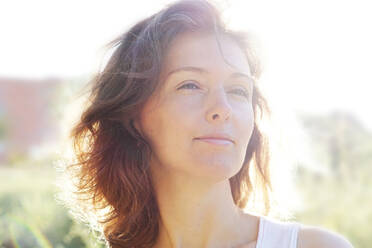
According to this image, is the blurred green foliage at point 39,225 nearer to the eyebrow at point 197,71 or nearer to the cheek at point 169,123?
the cheek at point 169,123

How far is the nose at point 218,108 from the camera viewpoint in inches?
83.1

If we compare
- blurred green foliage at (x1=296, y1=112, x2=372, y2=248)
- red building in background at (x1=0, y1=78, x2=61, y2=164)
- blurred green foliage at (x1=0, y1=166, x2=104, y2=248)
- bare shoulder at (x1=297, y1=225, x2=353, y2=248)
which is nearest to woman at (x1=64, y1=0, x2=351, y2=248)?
bare shoulder at (x1=297, y1=225, x2=353, y2=248)

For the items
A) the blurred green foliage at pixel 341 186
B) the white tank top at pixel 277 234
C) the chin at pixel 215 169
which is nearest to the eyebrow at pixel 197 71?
the chin at pixel 215 169

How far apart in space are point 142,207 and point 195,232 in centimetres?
28

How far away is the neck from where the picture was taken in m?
2.27

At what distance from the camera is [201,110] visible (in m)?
2.16

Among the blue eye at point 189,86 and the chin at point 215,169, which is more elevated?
the blue eye at point 189,86

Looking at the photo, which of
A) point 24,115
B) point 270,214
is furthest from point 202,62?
point 24,115

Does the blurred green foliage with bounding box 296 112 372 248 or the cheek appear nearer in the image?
the cheek

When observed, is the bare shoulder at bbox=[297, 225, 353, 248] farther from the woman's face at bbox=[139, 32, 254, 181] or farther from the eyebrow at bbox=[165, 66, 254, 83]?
the eyebrow at bbox=[165, 66, 254, 83]

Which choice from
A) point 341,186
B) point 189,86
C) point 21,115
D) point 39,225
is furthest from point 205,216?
point 21,115

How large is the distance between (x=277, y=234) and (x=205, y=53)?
79 centimetres

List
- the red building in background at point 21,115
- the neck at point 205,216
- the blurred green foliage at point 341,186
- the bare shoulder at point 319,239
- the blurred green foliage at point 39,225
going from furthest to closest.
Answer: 1. the red building in background at point 21,115
2. the blurred green foliage at point 341,186
3. the blurred green foliage at point 39,225
4. the neck at point 205,216
5. the bare shoulder at point 319,239

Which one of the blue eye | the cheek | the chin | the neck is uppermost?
the blue eye
